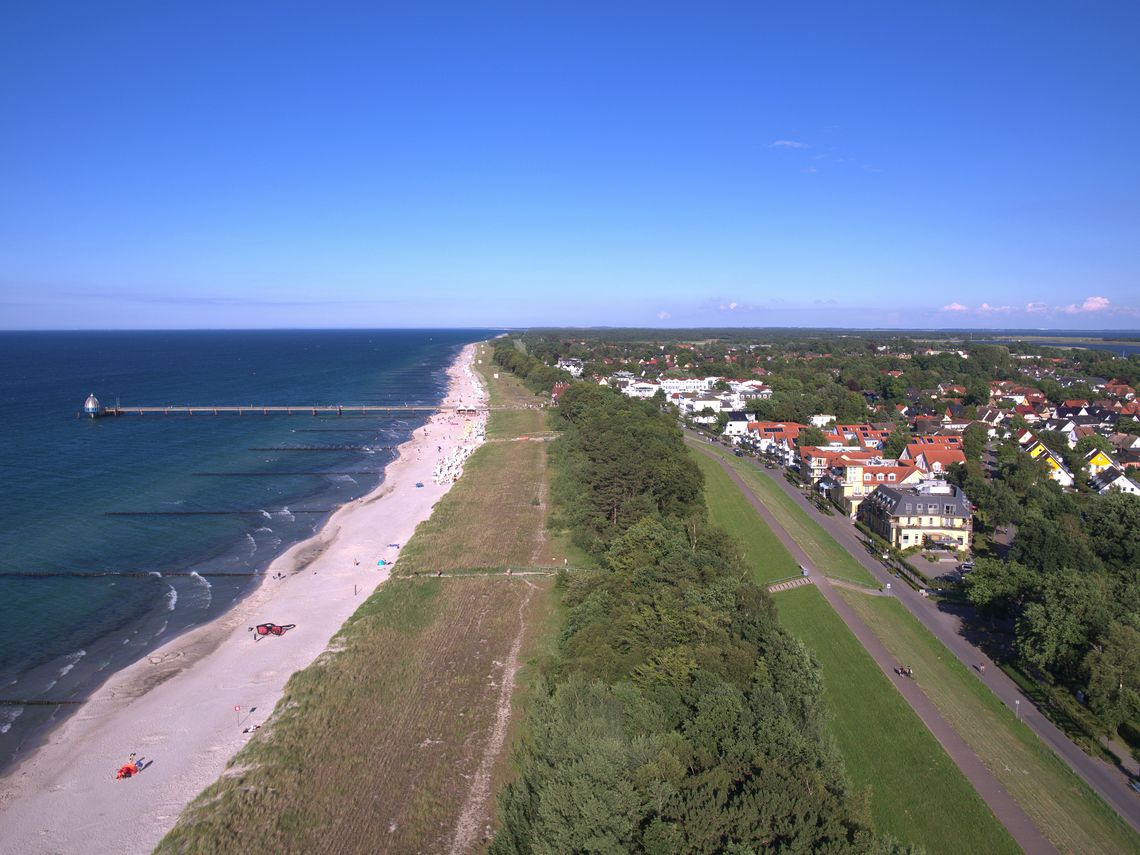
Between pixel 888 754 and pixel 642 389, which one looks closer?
pixel 888 754

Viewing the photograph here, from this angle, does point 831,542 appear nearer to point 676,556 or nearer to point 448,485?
point 676,556

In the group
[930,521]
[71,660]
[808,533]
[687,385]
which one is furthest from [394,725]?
[687,385]

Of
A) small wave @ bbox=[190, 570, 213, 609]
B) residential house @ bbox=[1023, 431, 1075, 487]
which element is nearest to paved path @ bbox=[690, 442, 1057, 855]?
small wave @ bbox=[190, 570, 213, 609]

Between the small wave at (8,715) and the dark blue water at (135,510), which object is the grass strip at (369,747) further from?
the small wave at (8,715)

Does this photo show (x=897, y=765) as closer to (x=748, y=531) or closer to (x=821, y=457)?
(x=748, y=531)

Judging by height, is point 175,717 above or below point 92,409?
below

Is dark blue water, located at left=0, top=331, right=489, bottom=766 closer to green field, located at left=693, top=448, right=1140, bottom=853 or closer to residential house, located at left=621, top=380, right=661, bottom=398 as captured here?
green field, located at left=693, top=448, right=1140, bottom=853
